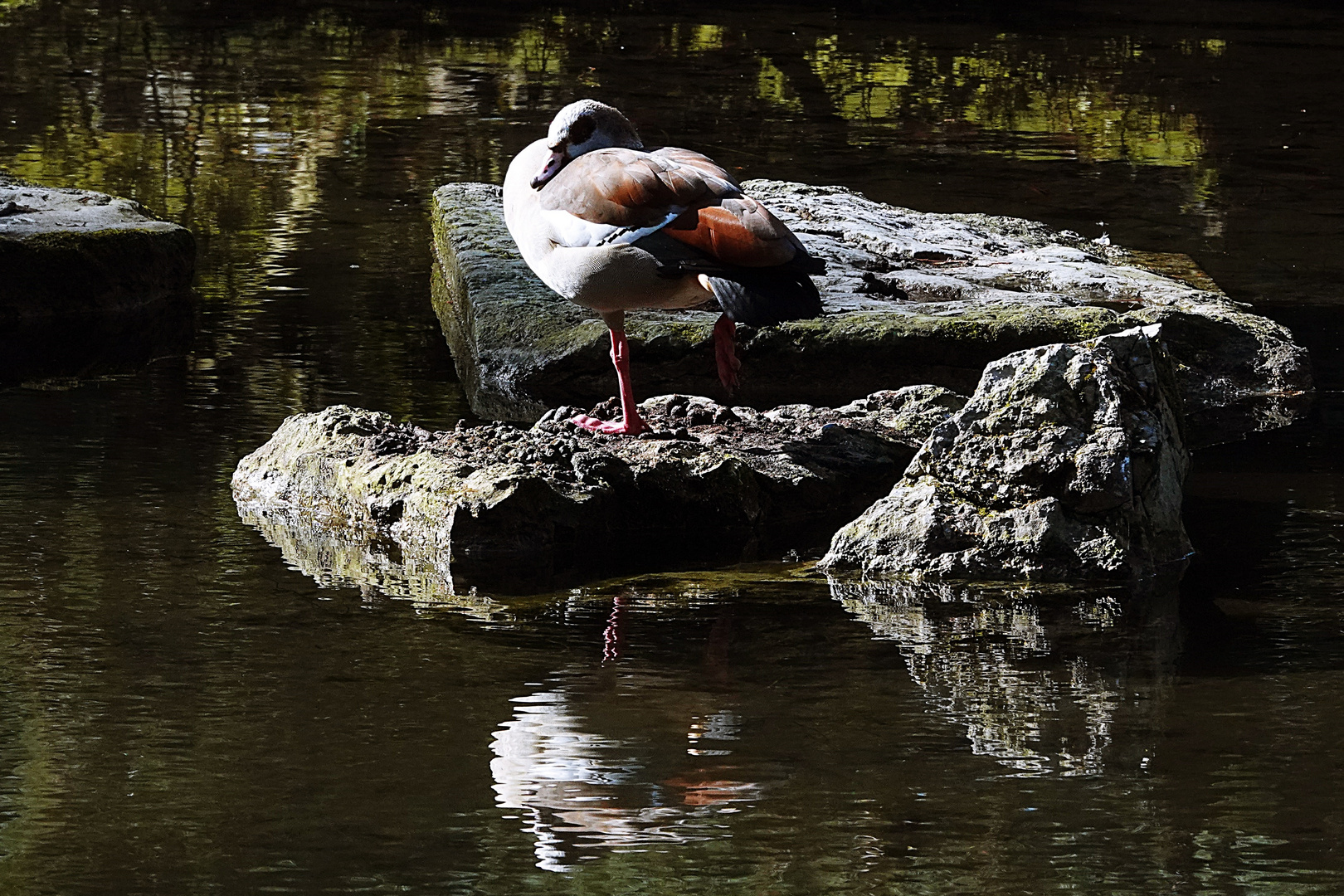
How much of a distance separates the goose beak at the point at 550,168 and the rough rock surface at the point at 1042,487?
60.3 inches

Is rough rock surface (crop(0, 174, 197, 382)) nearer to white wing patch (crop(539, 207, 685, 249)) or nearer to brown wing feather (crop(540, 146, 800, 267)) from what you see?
white wing patch (crop(539, 207, 685, 249))

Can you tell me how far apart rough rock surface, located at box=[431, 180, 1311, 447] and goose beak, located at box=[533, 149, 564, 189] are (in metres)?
0.78

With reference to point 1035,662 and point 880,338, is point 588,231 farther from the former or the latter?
point 1035,662

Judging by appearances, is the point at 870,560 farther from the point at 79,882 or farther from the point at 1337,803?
the point at 79,882

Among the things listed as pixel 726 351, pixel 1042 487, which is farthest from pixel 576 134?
pixel 1042 487

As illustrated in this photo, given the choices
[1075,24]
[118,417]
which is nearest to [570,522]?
[118,417]

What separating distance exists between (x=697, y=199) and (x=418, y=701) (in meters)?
1.97

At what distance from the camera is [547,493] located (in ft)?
14.1

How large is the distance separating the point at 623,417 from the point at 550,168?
2.48ft

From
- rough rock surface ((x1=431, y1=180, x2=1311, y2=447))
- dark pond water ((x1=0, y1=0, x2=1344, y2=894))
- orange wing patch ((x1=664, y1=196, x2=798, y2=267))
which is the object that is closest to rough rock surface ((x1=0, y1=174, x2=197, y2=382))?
dark pond water ((x1=0, y1=0, x2=1344, y2=894))

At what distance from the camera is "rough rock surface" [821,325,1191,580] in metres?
4.14

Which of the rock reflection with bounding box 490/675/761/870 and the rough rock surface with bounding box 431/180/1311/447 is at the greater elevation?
the rough rock surface with bounding box 431/180/1311/447

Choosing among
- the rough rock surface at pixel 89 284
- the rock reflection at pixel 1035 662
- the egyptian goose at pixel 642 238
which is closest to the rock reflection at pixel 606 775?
the rock reflection at pixel 1035 662

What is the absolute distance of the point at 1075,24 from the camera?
1828 centimetres
